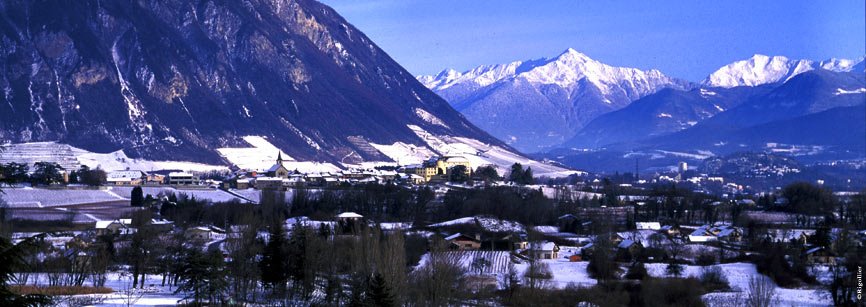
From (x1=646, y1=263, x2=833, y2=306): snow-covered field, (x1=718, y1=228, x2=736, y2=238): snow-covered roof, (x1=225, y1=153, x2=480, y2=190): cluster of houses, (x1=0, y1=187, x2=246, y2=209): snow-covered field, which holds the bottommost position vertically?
(x1=646, y1=263, x2=833, y2=306): snow-covered field

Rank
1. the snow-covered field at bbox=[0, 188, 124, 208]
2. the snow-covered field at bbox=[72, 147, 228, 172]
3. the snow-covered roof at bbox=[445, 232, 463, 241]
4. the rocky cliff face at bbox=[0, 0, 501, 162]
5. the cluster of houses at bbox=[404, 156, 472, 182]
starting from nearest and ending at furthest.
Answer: the snow-covered roof at bbox=[445, 232, 463, 241]
the snow-covered field at bbox=[0, 188, 124, 208]
the cluster of houses at bbox=[404, 156, 472, 182]
the snow-covered field at bbox=[72, 147, 228, 172]
the rocky cliff face at bbox=[0, 0, 501, 162]

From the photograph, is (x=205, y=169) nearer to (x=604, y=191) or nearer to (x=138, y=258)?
(x=604, y=191)

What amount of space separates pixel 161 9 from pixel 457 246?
466ft

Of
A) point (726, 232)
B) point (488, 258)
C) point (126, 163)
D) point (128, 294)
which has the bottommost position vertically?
point (128, 294)

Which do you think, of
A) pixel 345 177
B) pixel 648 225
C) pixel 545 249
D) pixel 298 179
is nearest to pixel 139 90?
pixel 345 177

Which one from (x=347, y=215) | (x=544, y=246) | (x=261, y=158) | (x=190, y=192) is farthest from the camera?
(x=261, y=158)

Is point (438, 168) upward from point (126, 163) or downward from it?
upward

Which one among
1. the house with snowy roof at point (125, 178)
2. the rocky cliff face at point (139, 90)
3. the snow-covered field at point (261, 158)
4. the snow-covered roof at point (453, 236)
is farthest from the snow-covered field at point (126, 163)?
the snow-covered roof at point (453, 236)

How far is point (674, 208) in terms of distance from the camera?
92812mm

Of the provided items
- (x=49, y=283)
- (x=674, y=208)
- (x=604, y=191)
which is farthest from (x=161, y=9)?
(x=49, y=283)

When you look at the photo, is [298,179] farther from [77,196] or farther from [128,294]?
[128,294]

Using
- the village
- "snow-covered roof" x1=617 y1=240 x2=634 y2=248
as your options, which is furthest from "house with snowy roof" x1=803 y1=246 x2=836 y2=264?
"snow-covered roof" x1=617 y1=240 x2=634 y2=248

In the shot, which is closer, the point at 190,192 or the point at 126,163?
the point at 190,192

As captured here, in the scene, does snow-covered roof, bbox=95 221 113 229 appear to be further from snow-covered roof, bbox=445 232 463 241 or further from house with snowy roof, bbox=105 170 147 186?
house with snowy roof, bbox=105 170 147 186
